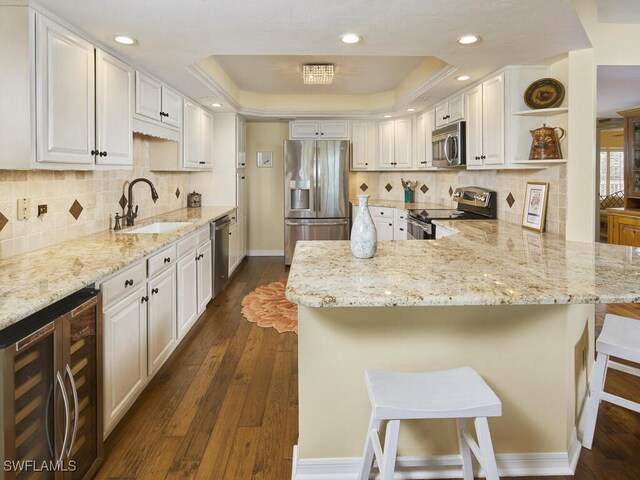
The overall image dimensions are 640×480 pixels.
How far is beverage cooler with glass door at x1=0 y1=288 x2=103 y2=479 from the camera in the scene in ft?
4.35

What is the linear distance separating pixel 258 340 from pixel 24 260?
5.99 feet

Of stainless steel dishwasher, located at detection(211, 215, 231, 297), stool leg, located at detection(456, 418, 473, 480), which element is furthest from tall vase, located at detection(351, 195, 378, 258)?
stainless steel dishwasher, located at detection(211, 215, 231, 297)

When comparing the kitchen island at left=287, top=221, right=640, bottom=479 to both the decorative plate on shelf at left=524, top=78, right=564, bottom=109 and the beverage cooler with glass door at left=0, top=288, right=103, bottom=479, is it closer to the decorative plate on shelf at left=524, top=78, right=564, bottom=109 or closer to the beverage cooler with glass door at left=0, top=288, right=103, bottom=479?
the beverage cooler with glass door at left=0, top=288, right=103, bottom=479

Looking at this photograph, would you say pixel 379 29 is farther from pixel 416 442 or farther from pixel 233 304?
pixel 233 304

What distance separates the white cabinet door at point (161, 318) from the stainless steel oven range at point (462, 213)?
2.38 meters

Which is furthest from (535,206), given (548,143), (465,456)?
(465,456)

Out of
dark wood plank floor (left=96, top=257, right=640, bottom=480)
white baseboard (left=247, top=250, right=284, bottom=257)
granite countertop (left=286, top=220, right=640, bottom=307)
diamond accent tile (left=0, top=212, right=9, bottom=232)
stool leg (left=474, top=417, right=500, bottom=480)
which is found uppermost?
diamond accent tile (left=0, top=212, right=9, bottom=232)

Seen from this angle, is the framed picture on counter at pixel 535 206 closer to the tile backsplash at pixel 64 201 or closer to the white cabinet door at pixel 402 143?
the white cabinet door at pixel 402 143

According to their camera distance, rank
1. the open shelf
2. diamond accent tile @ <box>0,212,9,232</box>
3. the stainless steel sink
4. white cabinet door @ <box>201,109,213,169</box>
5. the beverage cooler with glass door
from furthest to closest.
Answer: white cabinet door @ <box>201,109,213,169</box>
the stainless steel sink
the open shelf
diamond accent tile @ <box>0,212,9,232</box>
the beverage cooler with glass door

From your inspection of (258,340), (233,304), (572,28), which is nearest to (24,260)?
(258,340)

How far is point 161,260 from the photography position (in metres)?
2.81

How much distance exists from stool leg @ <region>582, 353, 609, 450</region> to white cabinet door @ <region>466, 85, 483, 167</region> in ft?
7.19

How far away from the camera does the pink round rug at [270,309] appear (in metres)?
3.94

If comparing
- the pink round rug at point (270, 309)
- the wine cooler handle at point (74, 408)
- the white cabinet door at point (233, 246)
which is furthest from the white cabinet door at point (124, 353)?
the white cabinet door at point (233, 246)
